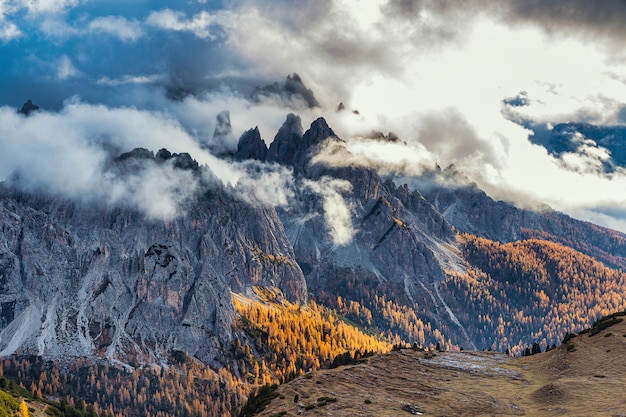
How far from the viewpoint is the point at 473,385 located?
111062 millimetres

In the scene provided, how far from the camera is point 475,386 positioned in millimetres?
110250

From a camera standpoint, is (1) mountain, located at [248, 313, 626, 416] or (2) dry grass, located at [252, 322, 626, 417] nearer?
(2) dry grass, located at [252, 322, 626, 417]

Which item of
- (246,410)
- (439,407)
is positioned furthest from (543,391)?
(246,410)

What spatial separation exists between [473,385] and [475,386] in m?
0.83

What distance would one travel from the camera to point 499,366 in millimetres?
129500

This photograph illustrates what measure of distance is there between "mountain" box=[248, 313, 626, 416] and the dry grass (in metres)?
0.15

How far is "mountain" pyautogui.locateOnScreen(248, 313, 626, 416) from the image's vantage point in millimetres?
92500

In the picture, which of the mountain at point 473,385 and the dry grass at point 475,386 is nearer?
the dry grass at point 475,386

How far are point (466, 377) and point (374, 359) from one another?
19.5m

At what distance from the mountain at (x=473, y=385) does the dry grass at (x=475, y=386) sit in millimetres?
146

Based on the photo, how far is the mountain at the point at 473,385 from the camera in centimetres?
9250

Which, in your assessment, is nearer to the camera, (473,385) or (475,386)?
(475,386)

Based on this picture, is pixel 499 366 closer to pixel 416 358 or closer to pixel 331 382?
pixel 416 358

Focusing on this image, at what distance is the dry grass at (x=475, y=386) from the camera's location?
301 ft
